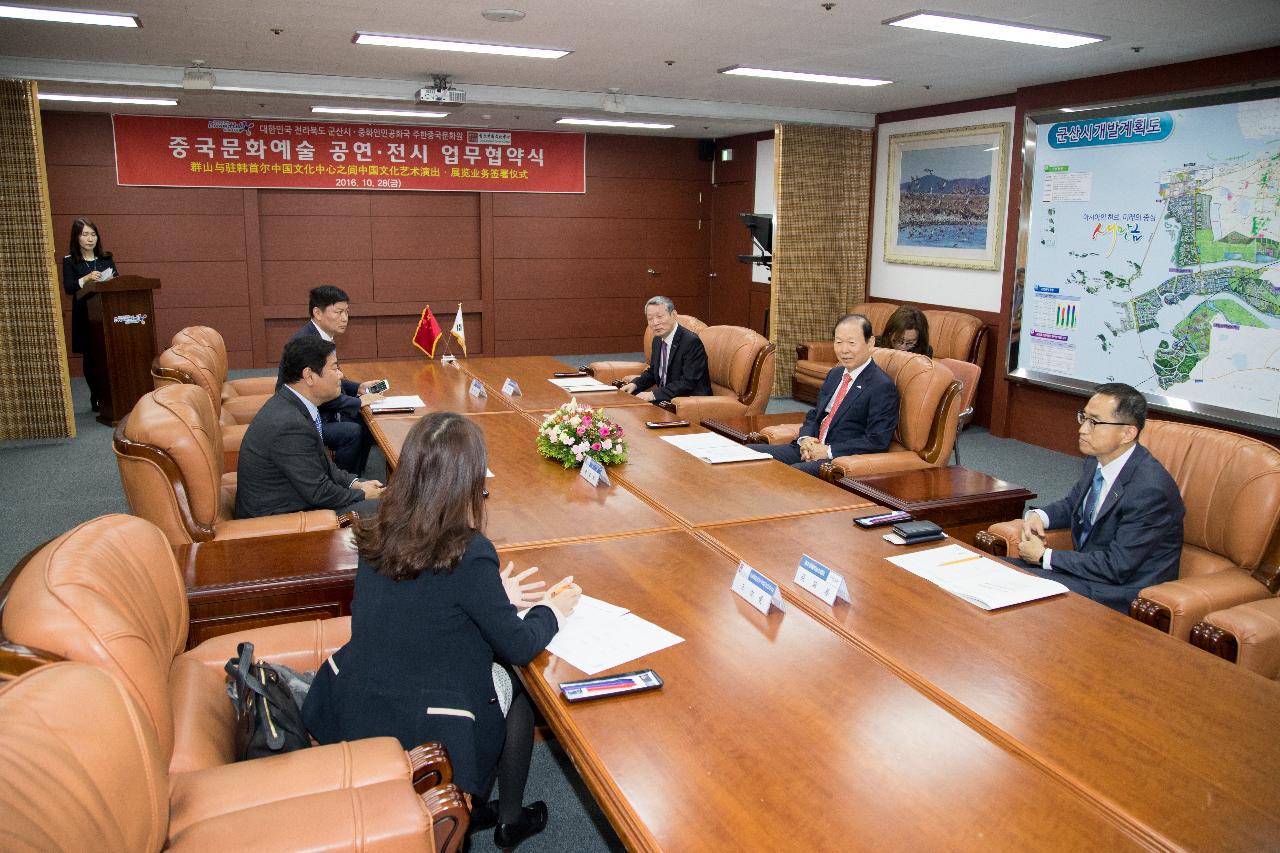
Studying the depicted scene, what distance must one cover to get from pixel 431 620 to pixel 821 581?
0.96 metres

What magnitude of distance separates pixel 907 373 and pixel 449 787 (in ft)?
10.3

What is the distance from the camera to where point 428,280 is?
10367 millimetres

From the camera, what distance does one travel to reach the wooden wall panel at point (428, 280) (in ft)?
33.4

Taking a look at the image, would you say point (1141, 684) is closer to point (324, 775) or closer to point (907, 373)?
point (324, 775)

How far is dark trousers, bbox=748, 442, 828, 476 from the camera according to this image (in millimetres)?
4141

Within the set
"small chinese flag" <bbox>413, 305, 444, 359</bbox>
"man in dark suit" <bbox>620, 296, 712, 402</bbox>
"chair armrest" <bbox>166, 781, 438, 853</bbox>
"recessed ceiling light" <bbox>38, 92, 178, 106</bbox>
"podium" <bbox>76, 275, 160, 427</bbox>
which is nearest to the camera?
"chair armrest" <bbox>166, 781, 438, 853</bbox>

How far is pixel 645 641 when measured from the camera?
6.56 feet

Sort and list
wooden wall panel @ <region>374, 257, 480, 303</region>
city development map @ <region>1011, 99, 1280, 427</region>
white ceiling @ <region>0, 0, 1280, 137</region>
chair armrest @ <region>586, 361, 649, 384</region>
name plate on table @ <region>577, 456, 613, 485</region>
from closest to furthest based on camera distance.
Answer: name plate on table @ <region>577, 456, 613, 485</region> → white ceiling @ <region>0, 0, 1280, 137</region> → city development map @ <region>1011, 99, 1280, 427</region> → chair armrest @ <region>586, 361, 649, 384</region> → wooden wall panel @ <region>374, 257, 480, 303</region>

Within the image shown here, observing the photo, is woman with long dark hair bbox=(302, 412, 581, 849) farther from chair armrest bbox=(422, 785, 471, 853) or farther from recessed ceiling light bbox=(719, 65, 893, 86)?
recessed ceiling light bbox=(719, 65, 893, 86)

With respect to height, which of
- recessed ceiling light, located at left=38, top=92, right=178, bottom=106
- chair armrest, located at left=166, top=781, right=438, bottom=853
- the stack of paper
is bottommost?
chair armrest, located at left=166, top=781, right=438, bottom=853

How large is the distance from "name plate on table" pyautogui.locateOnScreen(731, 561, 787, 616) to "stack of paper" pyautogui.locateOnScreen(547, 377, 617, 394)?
3106 millimetres

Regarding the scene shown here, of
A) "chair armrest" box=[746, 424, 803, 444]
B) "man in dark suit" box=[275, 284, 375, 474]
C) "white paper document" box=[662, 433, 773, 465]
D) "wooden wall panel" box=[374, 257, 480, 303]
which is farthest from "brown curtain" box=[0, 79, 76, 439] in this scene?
"chair armrest" box=[746, 424, 803, 444]

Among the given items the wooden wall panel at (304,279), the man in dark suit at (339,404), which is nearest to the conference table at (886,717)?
the man in dark suit at (339,404)

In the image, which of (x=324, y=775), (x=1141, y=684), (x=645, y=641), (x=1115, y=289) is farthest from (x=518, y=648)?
(x=1115, y=289)
